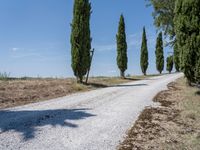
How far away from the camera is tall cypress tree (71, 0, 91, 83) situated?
26.9 meters

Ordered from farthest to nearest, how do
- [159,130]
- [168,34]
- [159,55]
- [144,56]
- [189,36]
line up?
[159,55] < [144,56] < [168,34] < [189,36] < [159,130]

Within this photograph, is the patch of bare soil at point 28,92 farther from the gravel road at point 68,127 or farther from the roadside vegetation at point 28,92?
the gravel road at point 68,127

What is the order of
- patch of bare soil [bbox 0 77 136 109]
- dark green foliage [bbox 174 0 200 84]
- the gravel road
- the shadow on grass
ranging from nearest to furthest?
the gravel road < the shadow on grass < patch of bare soil [bbox 0 77 136 109] < dark green foliage [bbox 174 0 200 84]

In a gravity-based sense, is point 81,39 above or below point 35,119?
above

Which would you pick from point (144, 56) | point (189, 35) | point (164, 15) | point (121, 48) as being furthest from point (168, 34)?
point (144, 56)

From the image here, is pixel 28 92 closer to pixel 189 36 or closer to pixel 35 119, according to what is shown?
pixel 35 119

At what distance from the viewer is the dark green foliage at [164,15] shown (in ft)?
105

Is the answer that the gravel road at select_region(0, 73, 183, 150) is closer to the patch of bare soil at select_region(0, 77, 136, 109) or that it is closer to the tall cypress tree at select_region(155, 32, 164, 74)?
the patch of bare soil at select_region(0, 77, 136, 109)

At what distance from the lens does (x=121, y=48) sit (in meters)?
43.8

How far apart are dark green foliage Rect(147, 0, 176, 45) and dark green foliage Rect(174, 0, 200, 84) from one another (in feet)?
45.8

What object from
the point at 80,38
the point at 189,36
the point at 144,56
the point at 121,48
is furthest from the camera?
the point at 144,56

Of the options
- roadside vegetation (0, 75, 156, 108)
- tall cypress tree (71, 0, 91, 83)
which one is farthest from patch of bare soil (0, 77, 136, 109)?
tall cypress tree (71, 0, 91, 83)

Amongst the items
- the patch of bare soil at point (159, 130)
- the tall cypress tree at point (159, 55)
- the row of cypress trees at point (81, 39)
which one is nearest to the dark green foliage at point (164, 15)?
the row of cypress trees at point (81, 39)

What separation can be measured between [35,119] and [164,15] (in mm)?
25891
